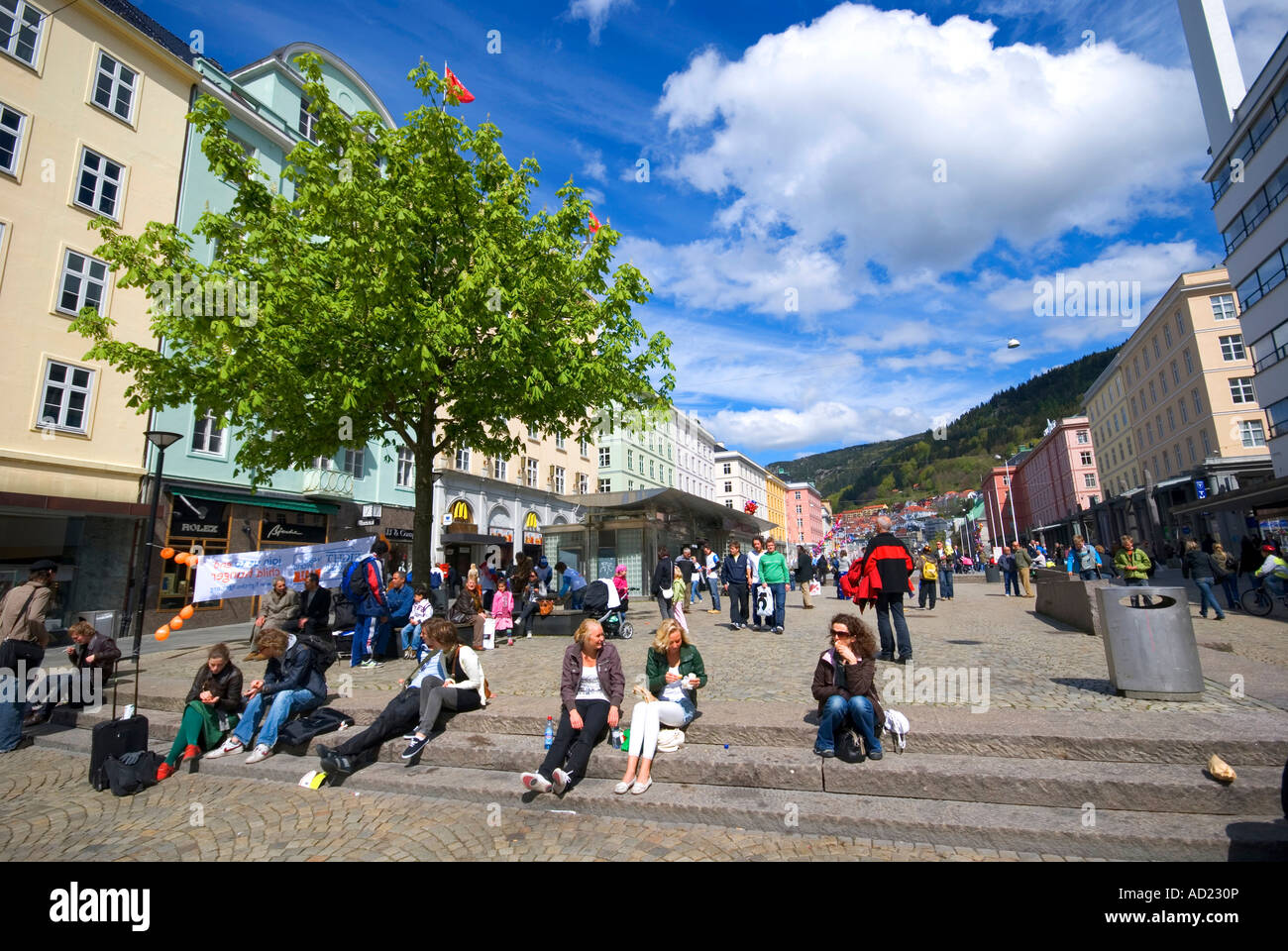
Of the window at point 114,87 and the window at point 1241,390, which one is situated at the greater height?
the window at point 114,87

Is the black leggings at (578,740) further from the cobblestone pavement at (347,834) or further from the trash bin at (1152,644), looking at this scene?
the trash bin at (1152,644)

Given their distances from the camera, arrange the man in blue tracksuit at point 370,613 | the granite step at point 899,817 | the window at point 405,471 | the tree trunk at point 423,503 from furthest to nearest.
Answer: the window at point 405,471, the tree trunk at point 423,503, the man in blue tracksuit at point 370,613, the granite step at point 899,817

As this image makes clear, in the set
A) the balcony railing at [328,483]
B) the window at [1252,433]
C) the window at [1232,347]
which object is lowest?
the balcony railing at [328,483]

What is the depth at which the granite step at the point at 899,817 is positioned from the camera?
146 inches

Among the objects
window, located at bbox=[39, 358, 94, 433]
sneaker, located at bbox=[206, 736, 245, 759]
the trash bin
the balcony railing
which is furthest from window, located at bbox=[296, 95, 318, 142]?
the trash bin

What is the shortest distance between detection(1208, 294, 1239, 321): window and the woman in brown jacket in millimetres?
51962

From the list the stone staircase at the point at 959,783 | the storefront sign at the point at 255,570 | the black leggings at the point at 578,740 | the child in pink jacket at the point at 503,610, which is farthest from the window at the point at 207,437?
the black leggings at the point at 578,740

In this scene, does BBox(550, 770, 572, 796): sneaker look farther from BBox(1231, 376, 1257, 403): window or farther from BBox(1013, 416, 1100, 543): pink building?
BBox(1013, 416, 1100, 543): pink building

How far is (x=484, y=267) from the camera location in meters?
10.2

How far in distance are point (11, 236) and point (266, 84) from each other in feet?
39.0

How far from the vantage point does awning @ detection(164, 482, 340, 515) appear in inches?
724

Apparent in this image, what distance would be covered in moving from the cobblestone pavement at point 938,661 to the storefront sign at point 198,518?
23.0 feet

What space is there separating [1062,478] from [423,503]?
9589 cm
